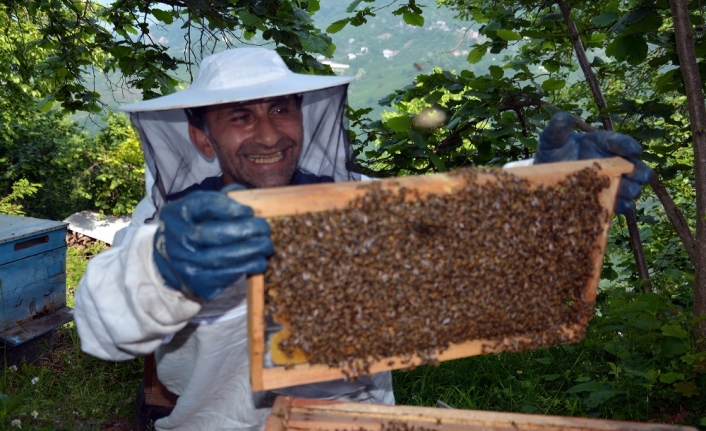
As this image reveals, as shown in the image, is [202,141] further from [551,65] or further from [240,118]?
[551,65]

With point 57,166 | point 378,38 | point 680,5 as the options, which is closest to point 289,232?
point 680,5

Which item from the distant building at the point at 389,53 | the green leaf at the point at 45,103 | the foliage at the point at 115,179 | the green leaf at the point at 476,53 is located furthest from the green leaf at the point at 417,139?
the distant building at the point at 389,53

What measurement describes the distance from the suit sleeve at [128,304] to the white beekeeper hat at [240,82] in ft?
2.16

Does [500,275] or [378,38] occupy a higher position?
[378,38]

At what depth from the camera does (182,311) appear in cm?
→ 189

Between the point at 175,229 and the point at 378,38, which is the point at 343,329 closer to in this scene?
the point at 175,229

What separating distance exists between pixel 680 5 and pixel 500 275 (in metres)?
2.29

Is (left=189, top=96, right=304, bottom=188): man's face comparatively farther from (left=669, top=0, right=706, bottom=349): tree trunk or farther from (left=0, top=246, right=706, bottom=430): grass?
(left=669, top=0, right=706, bottom=349): tree trunk

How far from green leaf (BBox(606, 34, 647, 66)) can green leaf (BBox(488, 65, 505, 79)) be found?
77 centimetres

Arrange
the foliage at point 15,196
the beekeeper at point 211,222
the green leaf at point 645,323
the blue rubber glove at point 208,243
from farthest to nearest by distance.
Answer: the foliage at point 15,196 < the green leaf at point 645,323 < the beekeeper at point 211,222 < the blue rubber glove at point 208,243

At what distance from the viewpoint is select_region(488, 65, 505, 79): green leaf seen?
Result: 3920 millimetres

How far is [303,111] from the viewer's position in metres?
3.05

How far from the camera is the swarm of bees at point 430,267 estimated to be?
1725mm

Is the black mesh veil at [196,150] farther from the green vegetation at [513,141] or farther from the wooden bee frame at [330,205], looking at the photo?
the wooden bee frame at [330,205]
